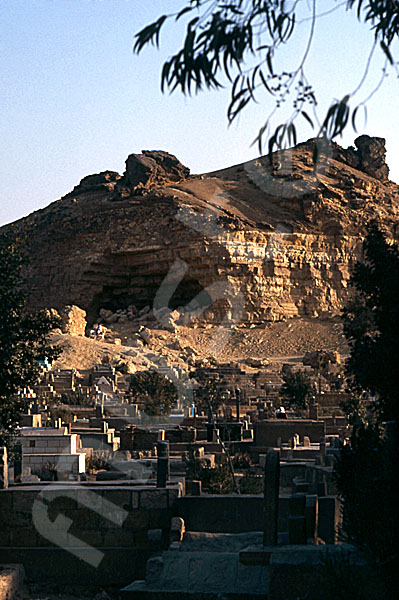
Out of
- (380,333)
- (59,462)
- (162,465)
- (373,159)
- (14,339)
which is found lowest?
(59,462)

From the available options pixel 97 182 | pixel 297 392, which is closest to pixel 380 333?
pixel 297 392

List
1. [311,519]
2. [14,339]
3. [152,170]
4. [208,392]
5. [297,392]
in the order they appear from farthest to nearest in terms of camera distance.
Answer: [152,170] < [297,392] < [208,392] < [14,339] < [311,519]

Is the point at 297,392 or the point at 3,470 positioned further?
the point at 297,392

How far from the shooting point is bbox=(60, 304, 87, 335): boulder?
187 ft

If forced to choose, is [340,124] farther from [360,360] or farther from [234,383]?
[234,383]

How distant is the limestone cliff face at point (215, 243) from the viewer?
68.9 metres

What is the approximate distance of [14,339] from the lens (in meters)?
11.7

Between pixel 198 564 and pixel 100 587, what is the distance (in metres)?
2.00

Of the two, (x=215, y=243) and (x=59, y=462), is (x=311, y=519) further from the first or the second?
(x=215, y=243)

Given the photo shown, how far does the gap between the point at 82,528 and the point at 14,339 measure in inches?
105

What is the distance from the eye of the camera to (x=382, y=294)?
30.1 ft

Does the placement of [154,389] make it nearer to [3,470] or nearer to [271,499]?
[3,470]

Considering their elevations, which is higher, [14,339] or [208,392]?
[14,339]

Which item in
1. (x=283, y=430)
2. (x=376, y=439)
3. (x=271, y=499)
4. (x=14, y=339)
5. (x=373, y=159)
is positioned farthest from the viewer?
(x=373, y=159)
